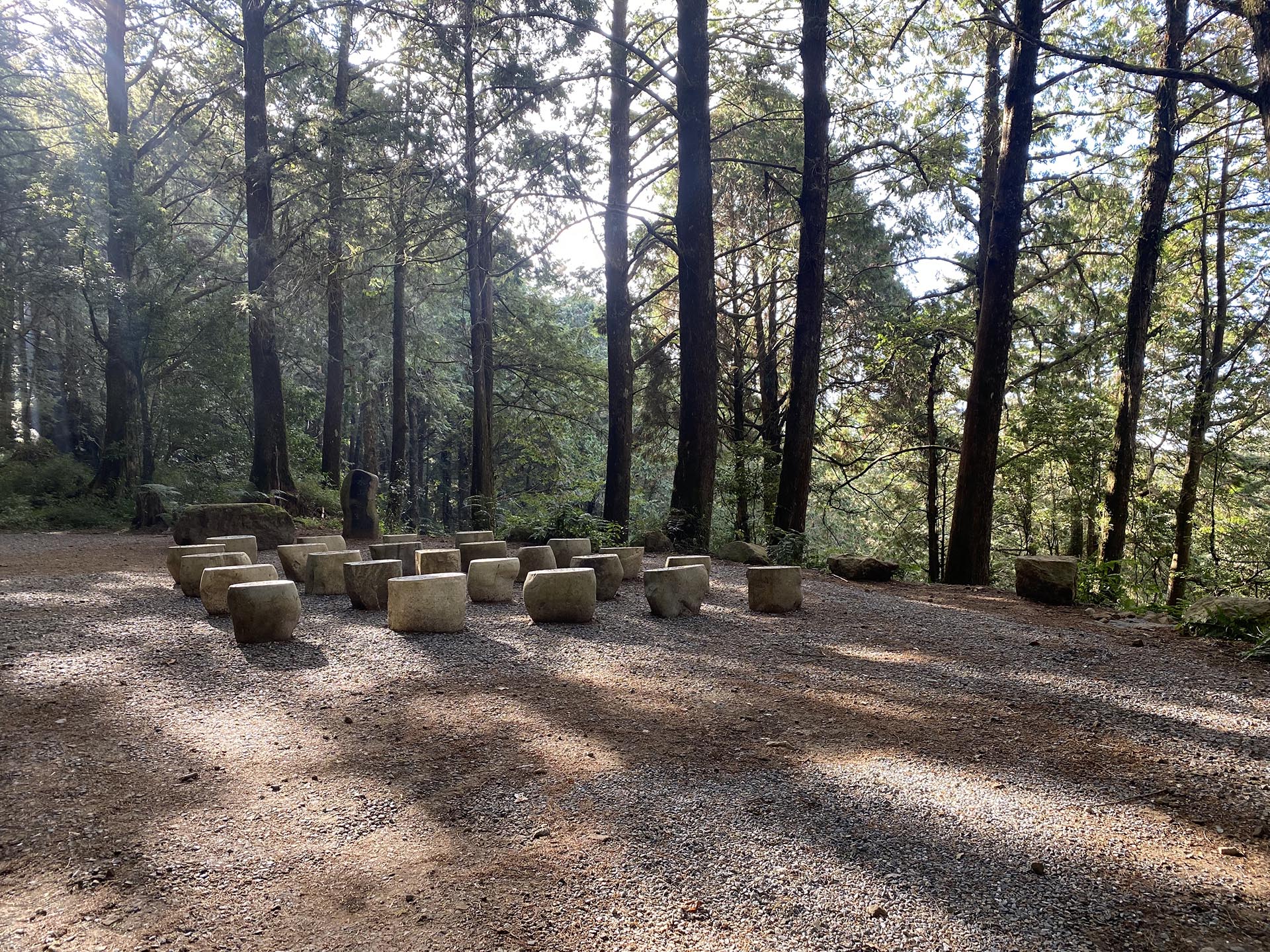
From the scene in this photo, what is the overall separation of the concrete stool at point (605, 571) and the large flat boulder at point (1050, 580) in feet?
14.4

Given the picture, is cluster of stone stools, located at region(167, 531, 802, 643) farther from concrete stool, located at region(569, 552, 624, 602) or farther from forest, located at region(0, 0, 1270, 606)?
forest, located at region(0, 0, 1270, 606)

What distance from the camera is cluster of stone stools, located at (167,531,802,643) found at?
210 inches

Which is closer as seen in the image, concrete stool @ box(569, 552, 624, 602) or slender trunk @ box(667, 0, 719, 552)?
concrete stool @ box(569, 552, 624, 602)

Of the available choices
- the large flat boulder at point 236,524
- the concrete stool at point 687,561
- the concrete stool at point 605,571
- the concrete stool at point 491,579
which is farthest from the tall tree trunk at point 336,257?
the concrete stool at point 687,561

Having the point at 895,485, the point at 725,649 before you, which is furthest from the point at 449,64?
the point at 895,485

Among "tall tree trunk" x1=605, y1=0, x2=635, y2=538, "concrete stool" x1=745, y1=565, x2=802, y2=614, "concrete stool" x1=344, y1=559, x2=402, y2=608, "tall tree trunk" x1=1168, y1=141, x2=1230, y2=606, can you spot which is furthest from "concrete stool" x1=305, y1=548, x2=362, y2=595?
"tall tree trunk" x1=1168, y1=141, x2=1230, y2=606

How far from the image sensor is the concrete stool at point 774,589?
6.54 meters

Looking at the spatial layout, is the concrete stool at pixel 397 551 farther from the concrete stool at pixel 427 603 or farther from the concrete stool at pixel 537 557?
the concrete stool at pixel 427 603

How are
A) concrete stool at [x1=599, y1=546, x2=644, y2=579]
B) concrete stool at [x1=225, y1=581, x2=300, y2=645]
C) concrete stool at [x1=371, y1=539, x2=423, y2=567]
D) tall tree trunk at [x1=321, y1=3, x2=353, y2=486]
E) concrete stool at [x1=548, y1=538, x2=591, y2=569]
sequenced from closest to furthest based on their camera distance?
concrete stool at [x1=225, y1=581, x2=300, y2=645], concrete stool at [x1=371, y1=539, x2=423, y2=567], concrete stool at [x1=599, y1=546, x2=644, y2=579], concrete stool at [x1=548, y1=538, x2=591, y2=569], tall tree trunk at [x1=321, y1=3, x2=353, y2=486]

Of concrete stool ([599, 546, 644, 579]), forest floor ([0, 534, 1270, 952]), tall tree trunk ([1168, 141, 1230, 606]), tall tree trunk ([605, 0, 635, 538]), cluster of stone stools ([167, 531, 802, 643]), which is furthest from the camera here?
tall tree trunk ([605, 0, 635, 538])

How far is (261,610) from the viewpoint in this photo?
17.0 feet

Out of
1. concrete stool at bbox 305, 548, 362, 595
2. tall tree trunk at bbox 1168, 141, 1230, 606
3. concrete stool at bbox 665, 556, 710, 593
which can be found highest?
tall tree trunk at bbox 1168, 141, 1230, 606

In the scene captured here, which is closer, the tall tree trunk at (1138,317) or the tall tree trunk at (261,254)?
the tall tree trunk at (1138,317)

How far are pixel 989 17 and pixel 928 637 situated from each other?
225 inches
